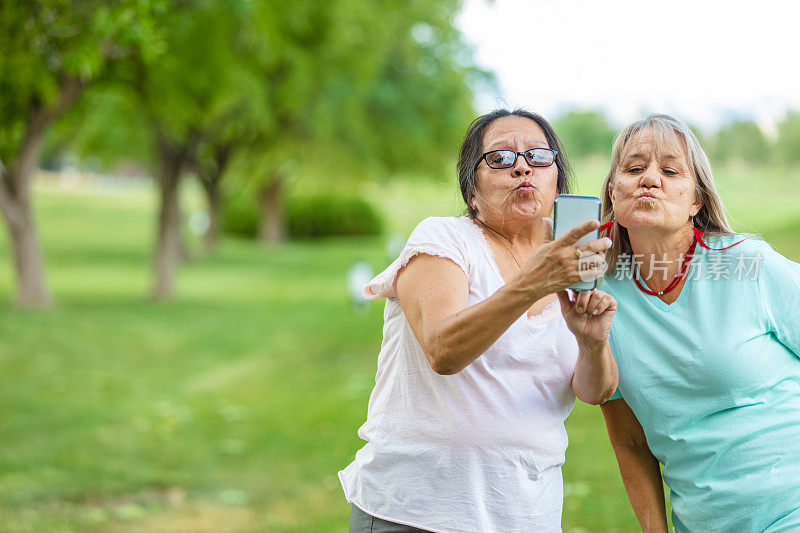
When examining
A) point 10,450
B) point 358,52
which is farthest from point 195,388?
point 358,52

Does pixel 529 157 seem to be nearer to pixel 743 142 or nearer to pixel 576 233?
pixel 576 233

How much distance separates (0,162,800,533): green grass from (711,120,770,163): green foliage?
11.6 inches

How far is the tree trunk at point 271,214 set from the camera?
117ft

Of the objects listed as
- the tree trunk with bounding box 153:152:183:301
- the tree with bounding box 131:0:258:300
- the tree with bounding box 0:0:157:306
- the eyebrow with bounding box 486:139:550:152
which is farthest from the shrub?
the eyebrow with bounding box 486:139:550:152

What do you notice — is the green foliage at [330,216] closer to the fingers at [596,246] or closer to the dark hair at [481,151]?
the dark hair at [481,151]

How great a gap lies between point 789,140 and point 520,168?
12.7m

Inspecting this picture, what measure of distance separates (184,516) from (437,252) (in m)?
4.72

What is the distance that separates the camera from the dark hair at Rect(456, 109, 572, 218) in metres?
2.45

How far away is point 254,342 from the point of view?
536 inches

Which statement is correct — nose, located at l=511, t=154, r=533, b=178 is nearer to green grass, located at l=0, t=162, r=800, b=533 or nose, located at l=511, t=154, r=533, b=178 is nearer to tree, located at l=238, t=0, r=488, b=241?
green grass, located at l=0, t=162, r=800, b=533

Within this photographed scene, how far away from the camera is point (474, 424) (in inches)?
87.7

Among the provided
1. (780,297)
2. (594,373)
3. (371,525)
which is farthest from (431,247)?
(780,297)

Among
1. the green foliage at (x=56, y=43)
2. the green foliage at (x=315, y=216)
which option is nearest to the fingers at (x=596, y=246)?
the green foliage at (x=56, y=43)

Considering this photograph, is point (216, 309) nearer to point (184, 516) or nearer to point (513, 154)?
point (184, 516)
